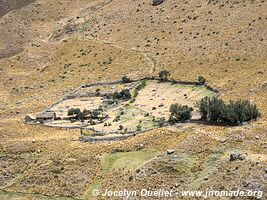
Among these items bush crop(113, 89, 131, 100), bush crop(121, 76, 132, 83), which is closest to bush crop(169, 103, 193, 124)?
bush crop(113, 89, 131, 100)

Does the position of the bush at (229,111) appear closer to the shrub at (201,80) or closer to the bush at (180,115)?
the bush at (180,115)

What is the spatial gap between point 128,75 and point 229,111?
1372 inches

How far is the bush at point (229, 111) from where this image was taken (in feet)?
206

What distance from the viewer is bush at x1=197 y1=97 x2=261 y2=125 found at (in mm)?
62844

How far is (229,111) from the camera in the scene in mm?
63156

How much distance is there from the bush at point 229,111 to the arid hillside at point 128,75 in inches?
56.2

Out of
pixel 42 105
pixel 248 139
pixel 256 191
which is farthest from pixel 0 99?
pixel 256 191

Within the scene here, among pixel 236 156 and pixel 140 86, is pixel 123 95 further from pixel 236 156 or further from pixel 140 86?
pixel 236 156

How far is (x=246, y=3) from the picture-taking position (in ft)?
355

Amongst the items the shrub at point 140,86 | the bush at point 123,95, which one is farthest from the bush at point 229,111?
the shrub at point 140,86

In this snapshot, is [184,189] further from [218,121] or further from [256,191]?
[218,121]

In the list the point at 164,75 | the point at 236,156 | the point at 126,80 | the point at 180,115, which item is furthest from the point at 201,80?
the point at 236,156

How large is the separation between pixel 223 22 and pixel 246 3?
7822 millimetres

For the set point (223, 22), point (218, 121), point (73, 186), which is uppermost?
point (223, 22)
